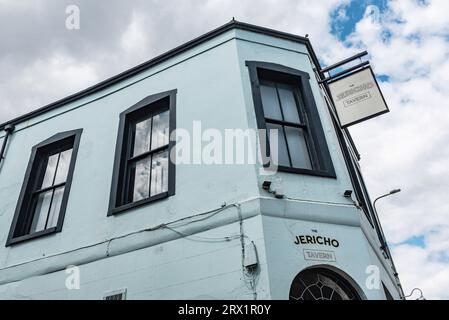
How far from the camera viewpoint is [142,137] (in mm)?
7484

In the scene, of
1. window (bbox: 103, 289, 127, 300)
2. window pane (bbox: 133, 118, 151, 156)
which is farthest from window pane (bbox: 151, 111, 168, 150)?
window (bbox: 103, 289, 127, 300)

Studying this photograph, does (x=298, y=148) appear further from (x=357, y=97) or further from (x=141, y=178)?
(x=141, y=178)

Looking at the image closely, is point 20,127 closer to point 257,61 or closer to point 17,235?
point 17,235

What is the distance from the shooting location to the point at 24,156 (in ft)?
28.0

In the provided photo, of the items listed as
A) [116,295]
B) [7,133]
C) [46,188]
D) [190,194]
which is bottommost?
[116,295]

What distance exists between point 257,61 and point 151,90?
7.89 feet

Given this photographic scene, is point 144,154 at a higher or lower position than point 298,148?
higher

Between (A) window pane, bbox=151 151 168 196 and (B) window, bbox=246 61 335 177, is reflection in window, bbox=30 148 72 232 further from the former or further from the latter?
(B) window, bbox=246 61 335 177

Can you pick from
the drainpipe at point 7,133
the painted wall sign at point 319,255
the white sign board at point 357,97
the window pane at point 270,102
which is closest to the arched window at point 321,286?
the painted wall sign at point 319,255

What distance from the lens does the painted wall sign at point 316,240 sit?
4.97m

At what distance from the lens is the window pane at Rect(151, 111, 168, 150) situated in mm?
7099

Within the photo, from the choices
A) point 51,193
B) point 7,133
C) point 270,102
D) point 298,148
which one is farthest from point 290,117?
point 7,133

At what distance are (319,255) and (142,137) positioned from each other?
4.36m

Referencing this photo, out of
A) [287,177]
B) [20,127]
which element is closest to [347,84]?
[287,177]
